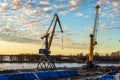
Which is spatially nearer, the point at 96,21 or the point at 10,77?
the point at 10,77

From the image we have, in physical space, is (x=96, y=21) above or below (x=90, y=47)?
above

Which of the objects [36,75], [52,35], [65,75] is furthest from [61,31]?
[36,75]

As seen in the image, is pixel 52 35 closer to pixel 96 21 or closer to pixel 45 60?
pixel 45 60

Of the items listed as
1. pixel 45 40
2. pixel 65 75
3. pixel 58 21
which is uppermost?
pixel 58 21

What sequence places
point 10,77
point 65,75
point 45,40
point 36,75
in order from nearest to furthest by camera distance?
point 10,77, point 36,75, point 65,75, point 45,40

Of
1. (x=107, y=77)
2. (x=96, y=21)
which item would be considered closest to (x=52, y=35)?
(x=96, y=21)

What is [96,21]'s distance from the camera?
114m

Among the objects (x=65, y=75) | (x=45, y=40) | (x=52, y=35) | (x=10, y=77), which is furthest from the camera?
(x=52, y=35)

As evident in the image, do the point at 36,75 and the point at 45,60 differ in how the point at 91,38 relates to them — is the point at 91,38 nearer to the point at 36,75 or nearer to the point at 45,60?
the point at 45,60

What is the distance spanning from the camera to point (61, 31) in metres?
104

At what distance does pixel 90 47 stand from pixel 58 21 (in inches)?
546

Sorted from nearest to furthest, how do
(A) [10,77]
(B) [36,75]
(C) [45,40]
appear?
(A) [10,77] → (B) [36,75] → (C) [45,40]

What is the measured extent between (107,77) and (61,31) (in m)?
79.5

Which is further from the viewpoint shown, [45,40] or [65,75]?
[45,40]
